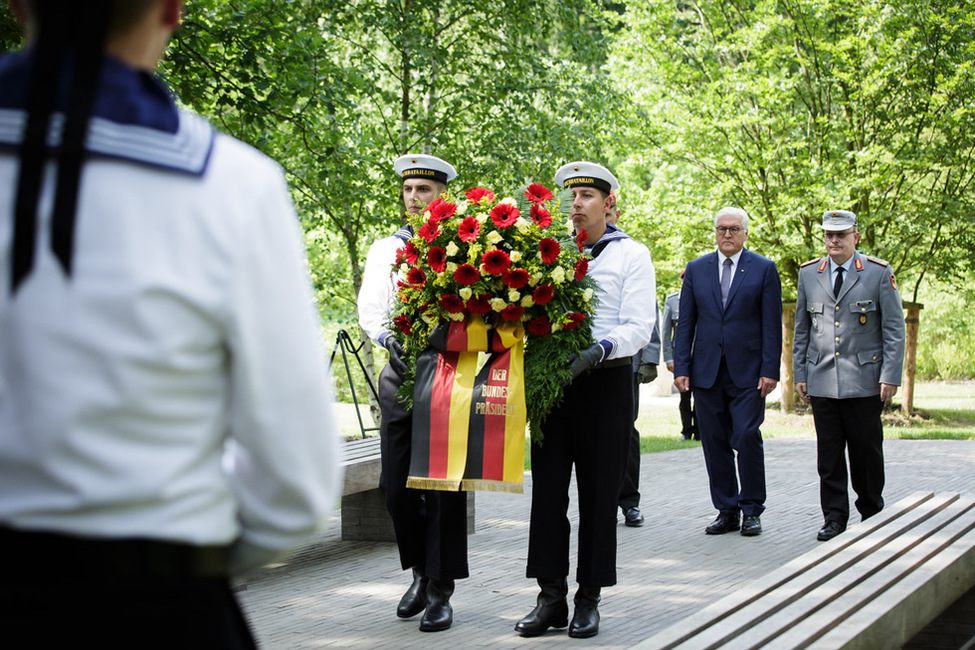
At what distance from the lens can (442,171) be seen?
21.7 ft

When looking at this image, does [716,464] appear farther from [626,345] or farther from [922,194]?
[922,194]

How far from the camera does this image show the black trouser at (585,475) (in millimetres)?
5664

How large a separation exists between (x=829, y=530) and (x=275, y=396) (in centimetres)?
737

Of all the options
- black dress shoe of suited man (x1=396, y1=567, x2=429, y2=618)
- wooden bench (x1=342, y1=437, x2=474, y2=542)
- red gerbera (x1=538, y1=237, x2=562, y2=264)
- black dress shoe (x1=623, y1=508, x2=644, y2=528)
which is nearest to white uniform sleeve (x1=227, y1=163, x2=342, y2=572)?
red gerbera (x1=538, y1=237, x2=562, y2=264)

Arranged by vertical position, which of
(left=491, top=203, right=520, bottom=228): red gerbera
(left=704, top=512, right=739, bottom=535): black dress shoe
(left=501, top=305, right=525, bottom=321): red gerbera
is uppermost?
(left=491, top=203, right=520, bottom=228): red gerbera

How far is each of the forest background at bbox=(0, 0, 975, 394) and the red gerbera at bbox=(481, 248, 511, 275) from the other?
6172 mm

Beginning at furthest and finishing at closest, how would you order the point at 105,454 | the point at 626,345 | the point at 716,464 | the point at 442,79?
the point at 442,79
the point at 716,464
the point at 626,345
the point at 105,454

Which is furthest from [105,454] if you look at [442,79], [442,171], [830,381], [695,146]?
[695,146]

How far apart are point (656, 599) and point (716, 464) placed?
2458 millimetres

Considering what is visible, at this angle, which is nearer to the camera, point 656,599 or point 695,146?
point 656,599

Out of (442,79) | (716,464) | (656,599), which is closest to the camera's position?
(656,599)

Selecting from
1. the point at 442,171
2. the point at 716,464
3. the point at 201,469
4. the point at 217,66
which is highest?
the point at 217,66

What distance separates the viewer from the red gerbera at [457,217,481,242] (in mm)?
5520

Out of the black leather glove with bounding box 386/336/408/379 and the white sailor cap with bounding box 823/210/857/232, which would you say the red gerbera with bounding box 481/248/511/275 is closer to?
the black leather glove with bounding box 386/336/408/379
